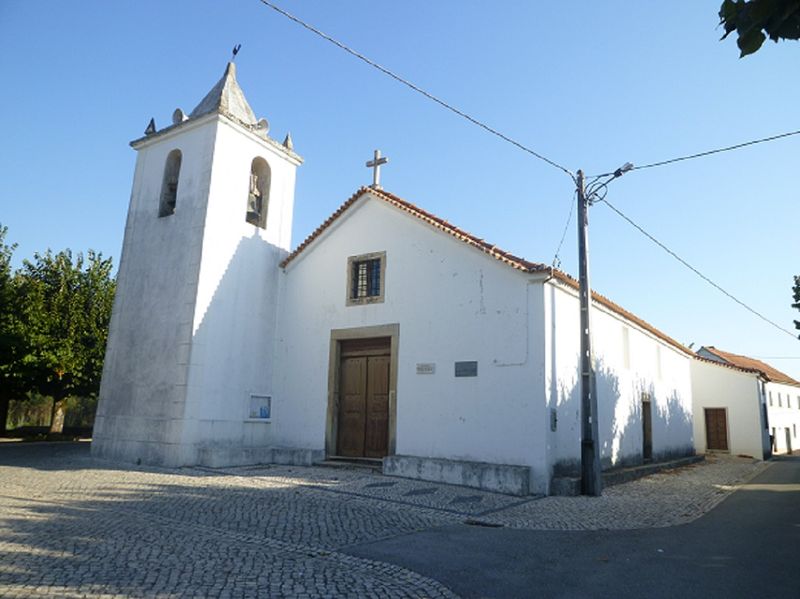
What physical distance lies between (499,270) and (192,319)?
23.2 ft

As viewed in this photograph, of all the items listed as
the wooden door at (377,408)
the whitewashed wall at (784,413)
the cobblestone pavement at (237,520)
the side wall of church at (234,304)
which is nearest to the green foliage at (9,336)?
the cobblestone pavement at (237,520)

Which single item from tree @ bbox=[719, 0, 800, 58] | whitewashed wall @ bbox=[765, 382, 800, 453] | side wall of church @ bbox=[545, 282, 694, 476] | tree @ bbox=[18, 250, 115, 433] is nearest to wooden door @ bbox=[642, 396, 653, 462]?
side wall of church @ bbox=[545, 282, 694, 476]

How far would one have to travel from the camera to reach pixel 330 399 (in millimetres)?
13711

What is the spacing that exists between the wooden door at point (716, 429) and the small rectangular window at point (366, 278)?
845 inches

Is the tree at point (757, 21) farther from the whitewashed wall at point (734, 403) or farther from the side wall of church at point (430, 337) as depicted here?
the whitewashed wall at point (734, 403)

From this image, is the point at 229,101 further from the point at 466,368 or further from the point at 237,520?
the point at 237,520

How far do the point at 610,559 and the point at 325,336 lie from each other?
30.8 ft

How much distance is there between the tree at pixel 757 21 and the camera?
3254 mm

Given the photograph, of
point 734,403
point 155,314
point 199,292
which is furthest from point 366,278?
point 734,403

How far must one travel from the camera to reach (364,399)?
13.5 meters

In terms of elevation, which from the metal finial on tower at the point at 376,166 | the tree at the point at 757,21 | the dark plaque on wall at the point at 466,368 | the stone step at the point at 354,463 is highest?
the metal finial on tower at the point at 376,166

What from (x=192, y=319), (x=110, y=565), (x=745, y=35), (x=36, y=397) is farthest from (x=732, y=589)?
(x=36, y=397)

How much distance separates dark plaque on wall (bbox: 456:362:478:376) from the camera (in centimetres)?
1162

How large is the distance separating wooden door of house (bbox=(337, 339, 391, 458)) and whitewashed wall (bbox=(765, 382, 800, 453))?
83.1 ft
